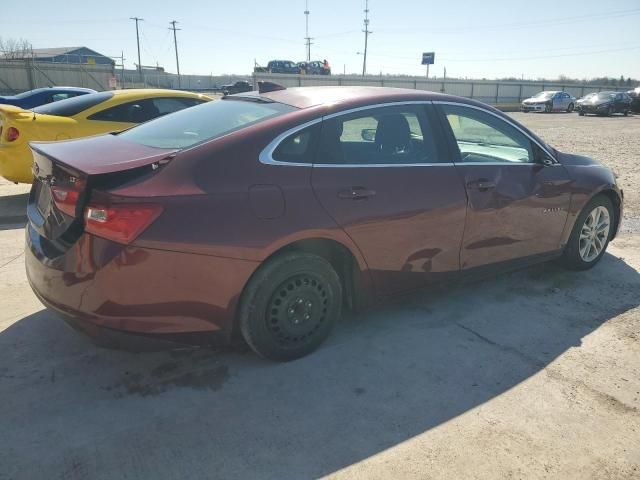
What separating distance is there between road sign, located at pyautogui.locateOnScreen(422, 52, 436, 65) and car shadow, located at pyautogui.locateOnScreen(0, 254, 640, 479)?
6165 cm

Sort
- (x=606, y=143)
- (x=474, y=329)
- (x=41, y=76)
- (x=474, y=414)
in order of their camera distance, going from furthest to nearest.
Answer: (x=41, y=76) → (x=606, y=143) → (x=474, y=329) → (x=474, y=414)

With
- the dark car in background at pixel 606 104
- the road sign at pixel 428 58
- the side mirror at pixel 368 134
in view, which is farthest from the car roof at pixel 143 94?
the road sign at pixel 428 58

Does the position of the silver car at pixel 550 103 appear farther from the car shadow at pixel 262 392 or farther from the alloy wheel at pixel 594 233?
the car shadow at pixel 262 392

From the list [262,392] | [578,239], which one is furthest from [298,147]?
[578,239]

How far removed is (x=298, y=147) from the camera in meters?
2.91

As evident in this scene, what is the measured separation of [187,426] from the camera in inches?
98.7

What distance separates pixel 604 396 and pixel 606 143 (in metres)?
14.5

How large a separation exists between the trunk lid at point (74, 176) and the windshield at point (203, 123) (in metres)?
0.17

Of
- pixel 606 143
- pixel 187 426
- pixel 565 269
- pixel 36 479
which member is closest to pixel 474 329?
pixel 565 269

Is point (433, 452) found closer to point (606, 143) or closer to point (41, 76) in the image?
point (606, 143)

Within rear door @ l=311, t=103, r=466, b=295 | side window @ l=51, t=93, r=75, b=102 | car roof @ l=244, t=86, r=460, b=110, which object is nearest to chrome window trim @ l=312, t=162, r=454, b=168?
rear door @ l=311, t=103, r=466, b=295

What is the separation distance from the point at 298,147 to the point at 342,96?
1.97ft

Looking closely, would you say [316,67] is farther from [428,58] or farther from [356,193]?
[356,193]

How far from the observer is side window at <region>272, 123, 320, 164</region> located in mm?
2842
